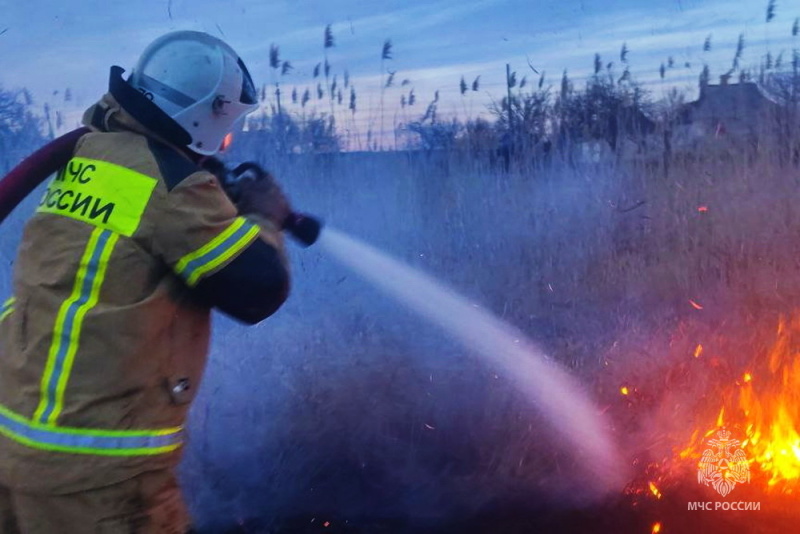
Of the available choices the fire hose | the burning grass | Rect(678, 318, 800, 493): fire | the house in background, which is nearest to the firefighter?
the fire hose

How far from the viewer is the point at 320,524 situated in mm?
3639

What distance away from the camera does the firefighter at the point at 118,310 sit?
6.64 ft

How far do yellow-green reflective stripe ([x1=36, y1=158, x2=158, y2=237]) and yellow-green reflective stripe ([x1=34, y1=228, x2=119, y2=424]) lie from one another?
0.04m

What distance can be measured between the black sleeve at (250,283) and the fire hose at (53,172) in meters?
0.22

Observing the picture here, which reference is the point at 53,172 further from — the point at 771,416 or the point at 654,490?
the point at 771,416

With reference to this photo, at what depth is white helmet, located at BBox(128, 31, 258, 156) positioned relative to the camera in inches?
87.0

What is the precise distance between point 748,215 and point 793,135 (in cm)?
30

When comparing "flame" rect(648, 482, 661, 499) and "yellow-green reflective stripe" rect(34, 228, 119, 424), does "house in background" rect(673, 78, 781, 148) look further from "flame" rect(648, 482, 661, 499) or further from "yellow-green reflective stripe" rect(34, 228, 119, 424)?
"yellow-green reflective stripe" rect(34, 228, 119, 424)

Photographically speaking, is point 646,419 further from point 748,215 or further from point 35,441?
point 35,441

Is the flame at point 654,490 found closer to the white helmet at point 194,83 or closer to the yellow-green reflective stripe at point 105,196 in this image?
the white helmet at point 194,83

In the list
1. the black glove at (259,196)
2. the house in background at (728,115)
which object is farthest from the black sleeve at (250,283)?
the house in background at (728,115)

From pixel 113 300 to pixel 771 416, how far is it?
2.46 meters

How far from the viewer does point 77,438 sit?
2.03 meters

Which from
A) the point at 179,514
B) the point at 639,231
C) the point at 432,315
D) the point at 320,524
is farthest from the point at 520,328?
the point at 179,514
